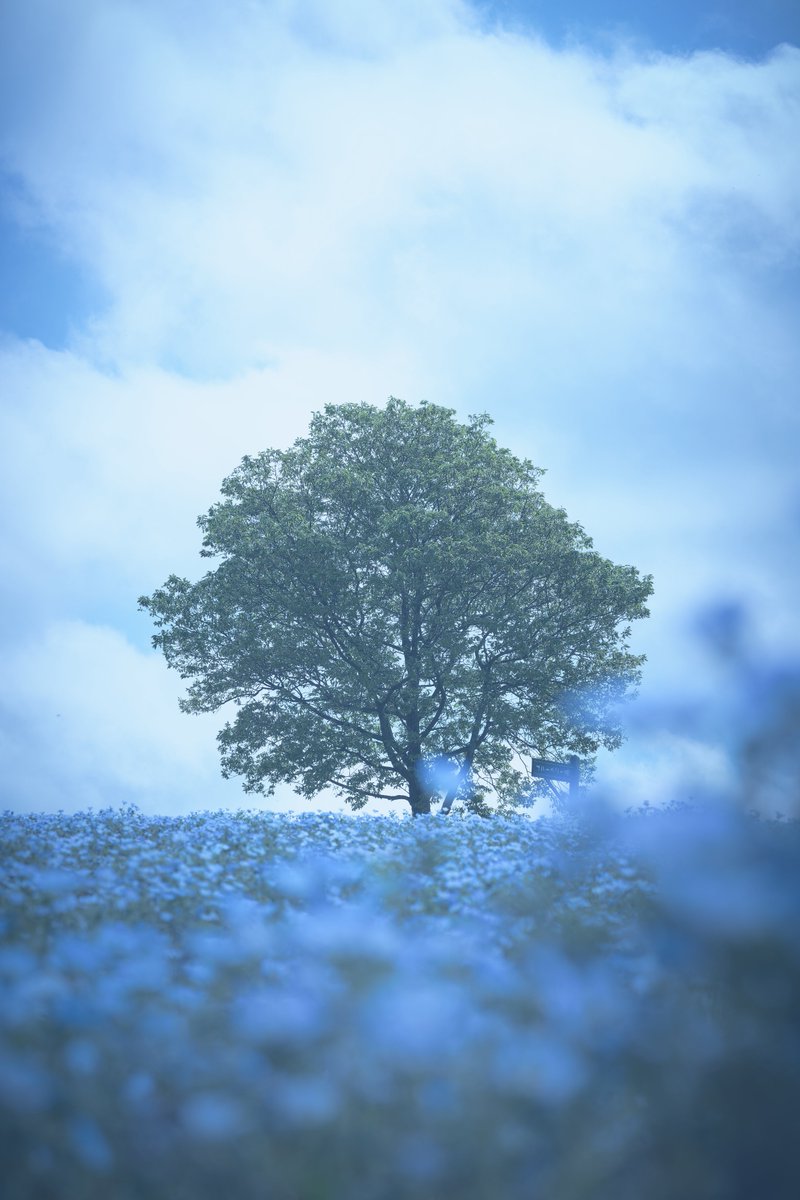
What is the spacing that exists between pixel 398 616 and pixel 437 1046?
62.7 ft

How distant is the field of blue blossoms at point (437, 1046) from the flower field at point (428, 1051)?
0.04ft

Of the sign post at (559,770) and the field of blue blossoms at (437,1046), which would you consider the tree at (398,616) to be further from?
the field of blue blossoms at (437,1046)

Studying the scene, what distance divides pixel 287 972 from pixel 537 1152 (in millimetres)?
2061

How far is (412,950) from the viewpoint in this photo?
4723 mm

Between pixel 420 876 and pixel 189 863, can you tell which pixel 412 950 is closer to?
pixel 420 876

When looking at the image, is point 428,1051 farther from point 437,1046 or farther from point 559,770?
point 559,770

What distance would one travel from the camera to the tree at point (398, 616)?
21844 millimetres

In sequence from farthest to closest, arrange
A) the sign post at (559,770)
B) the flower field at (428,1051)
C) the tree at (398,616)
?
1. the tree at (398,616)
2. the sign post at (559,770)
3. the flower field at (428,1051)

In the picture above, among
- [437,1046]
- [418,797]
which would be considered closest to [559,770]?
[418,797]

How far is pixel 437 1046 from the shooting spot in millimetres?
3689

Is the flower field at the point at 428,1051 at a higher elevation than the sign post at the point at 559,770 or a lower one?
lower

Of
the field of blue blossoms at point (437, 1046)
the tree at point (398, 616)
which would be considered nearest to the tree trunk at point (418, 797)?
the tree at point (398, 616)

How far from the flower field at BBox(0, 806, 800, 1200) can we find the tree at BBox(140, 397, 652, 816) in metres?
15.9

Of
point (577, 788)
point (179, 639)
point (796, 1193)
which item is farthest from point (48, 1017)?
point (179, 639)
